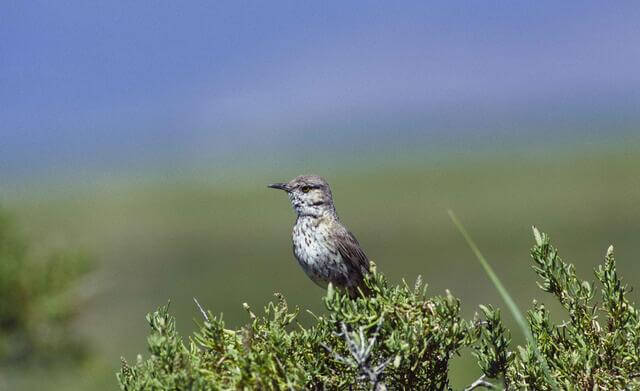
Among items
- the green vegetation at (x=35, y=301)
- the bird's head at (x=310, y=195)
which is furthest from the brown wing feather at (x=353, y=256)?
the green vegetation at (x=35, y=301)

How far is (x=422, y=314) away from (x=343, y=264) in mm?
2373

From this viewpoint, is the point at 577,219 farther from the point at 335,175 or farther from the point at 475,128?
the point at 475,128

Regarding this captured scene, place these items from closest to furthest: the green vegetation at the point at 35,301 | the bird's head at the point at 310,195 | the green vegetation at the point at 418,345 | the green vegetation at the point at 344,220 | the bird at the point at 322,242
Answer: the green vegetation at the point at 418,345 → the bird at the point at 322,242 → the bird's head at the point at 310,195 → the green vegetation at the point at 35,301 → the green vegetation at the point at 344,220

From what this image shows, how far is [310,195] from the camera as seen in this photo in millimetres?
5953

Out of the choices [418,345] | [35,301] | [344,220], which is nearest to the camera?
[418,345]

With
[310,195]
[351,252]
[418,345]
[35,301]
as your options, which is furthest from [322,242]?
[418,345]

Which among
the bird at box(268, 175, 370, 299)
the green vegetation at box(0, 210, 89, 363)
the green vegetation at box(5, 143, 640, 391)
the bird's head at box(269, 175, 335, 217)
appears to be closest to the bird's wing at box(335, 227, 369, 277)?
the bird at box(268, 175, 370, 299)

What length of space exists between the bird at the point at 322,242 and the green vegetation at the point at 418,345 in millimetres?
2141

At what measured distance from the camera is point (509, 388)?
3.37 m

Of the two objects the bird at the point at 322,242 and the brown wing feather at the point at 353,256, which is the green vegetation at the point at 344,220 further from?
the brown wing feather at the point at 353,256

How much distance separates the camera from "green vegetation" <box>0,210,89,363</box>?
6445mm

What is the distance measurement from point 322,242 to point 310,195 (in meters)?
0.41

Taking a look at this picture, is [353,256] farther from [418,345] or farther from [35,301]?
[35,301]

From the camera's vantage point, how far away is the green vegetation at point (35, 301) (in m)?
6.45
